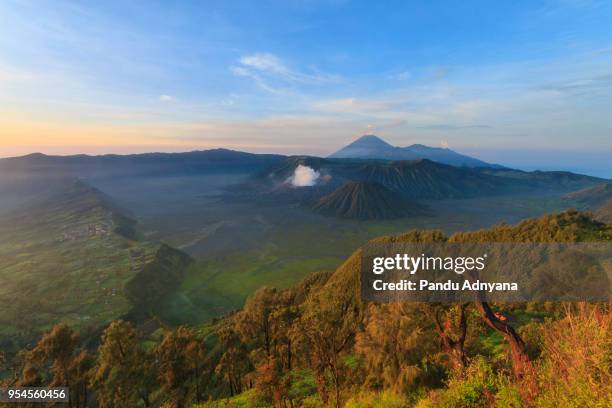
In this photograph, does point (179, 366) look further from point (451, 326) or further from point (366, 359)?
point (451, 326)

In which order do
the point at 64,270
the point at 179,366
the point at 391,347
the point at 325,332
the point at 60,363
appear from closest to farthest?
the point at 391,347 < the point at 325,332 < the point at 60,363 < the point at 179,366 < the point at 64,270

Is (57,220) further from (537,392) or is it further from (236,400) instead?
(537,392)

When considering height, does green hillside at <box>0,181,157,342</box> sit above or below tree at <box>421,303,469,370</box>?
below

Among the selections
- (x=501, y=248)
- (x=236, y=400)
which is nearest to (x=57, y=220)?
(x=236, y=400)

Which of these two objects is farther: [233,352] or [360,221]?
[360,221]

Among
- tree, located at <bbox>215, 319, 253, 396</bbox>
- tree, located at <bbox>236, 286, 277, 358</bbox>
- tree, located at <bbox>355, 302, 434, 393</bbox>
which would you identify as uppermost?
tree, located at <bbox>355, 302, 434, 393</bbox>

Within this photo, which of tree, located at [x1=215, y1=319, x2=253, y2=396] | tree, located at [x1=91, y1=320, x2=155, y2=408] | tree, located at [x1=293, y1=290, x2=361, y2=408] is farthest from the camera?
tree, located at [x1=215, y1=319, x2=253, y2=396]

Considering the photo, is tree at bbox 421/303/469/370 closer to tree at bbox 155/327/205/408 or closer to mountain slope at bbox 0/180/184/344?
tree at bbox 155/327/205/408

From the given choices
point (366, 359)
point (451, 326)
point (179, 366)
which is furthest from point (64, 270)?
→ point (451, 326)

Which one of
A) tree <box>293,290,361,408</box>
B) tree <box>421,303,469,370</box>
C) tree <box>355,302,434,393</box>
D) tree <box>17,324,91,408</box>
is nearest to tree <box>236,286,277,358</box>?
tree <box>293,290,361,408</box>
